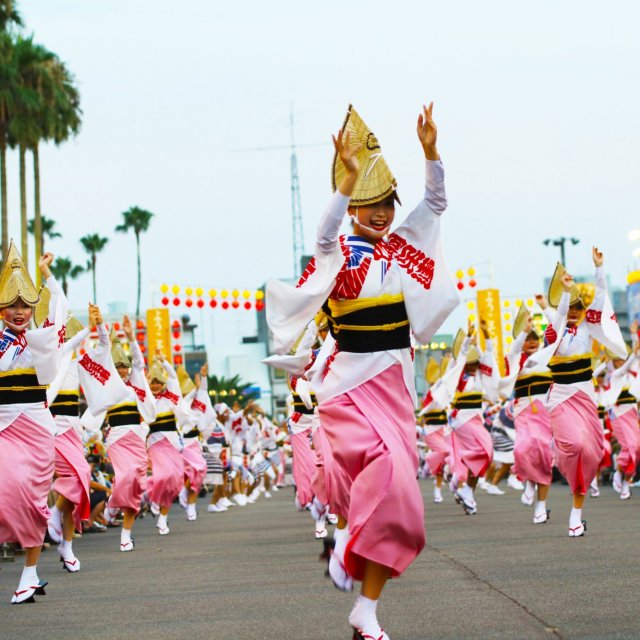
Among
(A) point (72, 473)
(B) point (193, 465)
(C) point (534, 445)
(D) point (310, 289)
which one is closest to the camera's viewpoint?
(D) point (310, 289)

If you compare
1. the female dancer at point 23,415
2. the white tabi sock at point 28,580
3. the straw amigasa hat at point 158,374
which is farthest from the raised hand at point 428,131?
the straw amigasa hat at point 158,374

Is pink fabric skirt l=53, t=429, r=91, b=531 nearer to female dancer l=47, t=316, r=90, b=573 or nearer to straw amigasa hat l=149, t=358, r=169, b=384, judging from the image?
female dancer l=47, t=316, r=90, b=573

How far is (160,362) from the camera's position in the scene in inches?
768

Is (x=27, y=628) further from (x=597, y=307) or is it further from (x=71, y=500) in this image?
(x=597, y=307)

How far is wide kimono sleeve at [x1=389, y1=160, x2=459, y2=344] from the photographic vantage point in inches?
298

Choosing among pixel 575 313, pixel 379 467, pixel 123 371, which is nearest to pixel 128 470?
pixel 123 371

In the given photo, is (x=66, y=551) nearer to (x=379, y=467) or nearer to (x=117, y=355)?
(x=117, y=355)

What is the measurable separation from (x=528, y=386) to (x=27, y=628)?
10167 millimetres

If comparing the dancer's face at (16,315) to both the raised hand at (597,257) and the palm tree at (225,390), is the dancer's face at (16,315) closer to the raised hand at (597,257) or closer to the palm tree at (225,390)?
the raised hand at (597,257)

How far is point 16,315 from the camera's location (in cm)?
1058

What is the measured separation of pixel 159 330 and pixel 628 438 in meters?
18.4

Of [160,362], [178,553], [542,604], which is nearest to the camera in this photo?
[542,604]

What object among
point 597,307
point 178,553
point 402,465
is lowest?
point 178,553

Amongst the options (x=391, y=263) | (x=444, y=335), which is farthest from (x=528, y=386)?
(x=444, y=335)
